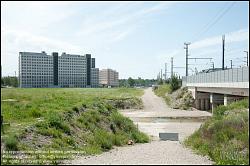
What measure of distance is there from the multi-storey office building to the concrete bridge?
58685 mm

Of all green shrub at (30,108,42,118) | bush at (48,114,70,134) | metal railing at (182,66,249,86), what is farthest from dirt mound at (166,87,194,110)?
bush at (48,114,70,134)

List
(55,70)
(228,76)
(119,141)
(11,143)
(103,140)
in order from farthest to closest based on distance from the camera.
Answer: (55,70), (228,76), (119,141), (103,140), (11,143)

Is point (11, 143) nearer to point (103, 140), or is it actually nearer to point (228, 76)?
point (103, 140)

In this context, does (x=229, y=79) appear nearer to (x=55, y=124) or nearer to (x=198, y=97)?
(x=55, y=124)

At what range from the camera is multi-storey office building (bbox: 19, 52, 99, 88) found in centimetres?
11925

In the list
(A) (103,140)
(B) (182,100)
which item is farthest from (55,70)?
(A) (103,140)

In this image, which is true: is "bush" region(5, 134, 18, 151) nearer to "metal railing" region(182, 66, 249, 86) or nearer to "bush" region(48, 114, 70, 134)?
"bush" region(48, 114, 70, 134)

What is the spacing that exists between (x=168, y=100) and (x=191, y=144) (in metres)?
63.1

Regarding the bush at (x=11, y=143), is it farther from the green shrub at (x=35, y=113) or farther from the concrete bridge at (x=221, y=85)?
the concrete bridge at (x=221, y=85)

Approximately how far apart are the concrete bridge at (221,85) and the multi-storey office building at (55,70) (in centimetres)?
5869

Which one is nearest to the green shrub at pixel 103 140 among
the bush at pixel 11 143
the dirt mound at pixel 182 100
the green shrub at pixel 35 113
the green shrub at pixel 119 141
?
the green shrub at pixel 119 141

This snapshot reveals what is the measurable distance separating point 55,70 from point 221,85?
11551 cm

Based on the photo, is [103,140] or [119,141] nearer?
[103,140]

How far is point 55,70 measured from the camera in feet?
493
